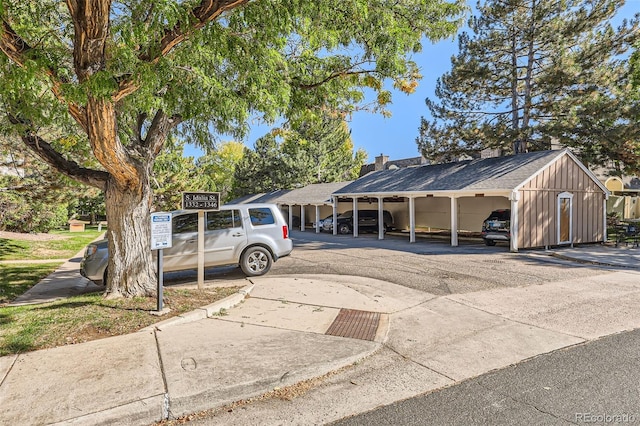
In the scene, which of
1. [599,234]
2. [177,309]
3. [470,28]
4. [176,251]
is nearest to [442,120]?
[470,28]

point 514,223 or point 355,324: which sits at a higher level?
point 514,223

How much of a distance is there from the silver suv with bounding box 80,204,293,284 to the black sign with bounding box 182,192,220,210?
5.35 feet

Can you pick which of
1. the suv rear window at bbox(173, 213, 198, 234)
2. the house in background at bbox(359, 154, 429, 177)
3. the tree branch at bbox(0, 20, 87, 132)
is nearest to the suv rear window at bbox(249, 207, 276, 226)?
the suv rear window at bbox(173, 213, 198, 234)

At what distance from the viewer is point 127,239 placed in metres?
6.71

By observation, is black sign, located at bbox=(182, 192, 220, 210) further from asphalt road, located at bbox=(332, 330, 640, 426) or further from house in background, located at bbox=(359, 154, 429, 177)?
house in background, located at bbox=(359, 154, 429, 177)

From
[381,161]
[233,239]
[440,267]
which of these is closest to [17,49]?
[233,239]

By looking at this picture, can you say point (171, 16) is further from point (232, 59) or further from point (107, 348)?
point (107, 348)

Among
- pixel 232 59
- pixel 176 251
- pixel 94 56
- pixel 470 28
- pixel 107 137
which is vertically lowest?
pixel 176 251

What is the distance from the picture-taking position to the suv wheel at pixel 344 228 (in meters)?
25.3

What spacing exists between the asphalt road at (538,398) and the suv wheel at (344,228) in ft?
67.8

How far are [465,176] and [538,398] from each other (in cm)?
1629

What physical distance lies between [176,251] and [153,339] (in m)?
4.27

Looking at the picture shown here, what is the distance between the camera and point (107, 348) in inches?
188

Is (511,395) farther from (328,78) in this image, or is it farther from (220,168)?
(220,168)
